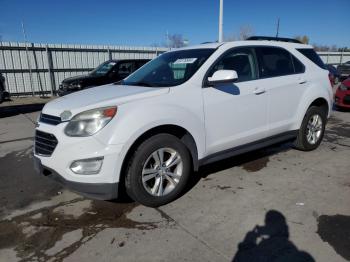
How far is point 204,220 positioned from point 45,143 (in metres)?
1.86

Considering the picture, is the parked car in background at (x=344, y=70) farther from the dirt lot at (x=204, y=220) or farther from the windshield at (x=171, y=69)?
the windshield at (x=171, y=69)

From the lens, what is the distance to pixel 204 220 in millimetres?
Result: 3250

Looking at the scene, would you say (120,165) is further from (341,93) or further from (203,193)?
(341,93)

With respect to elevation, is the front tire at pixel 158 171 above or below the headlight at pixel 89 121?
below

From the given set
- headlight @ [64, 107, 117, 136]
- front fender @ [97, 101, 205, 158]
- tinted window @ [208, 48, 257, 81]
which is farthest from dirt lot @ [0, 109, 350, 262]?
tinted window @ [208, 48, 257, 81]

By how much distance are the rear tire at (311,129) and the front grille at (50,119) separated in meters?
3.73

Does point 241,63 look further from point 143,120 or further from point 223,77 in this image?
point 143,120

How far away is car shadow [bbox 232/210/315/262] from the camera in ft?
8.58

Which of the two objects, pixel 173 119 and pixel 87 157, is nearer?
pixel 87 157

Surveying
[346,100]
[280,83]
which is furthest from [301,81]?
[346,100]

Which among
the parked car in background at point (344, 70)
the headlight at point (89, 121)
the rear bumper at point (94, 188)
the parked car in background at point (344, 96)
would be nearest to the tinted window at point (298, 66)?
the headlight at point (89, 121)

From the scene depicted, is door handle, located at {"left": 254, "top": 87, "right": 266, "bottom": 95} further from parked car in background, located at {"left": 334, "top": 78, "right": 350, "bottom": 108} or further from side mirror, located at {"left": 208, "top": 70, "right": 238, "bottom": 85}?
parked car in background, located at {"left": 334, "top": 78, "right": 350, "bottom": 108}

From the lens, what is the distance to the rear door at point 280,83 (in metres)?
4.43

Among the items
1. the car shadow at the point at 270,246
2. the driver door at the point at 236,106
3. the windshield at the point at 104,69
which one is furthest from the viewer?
the windshield at the point at 104,69
